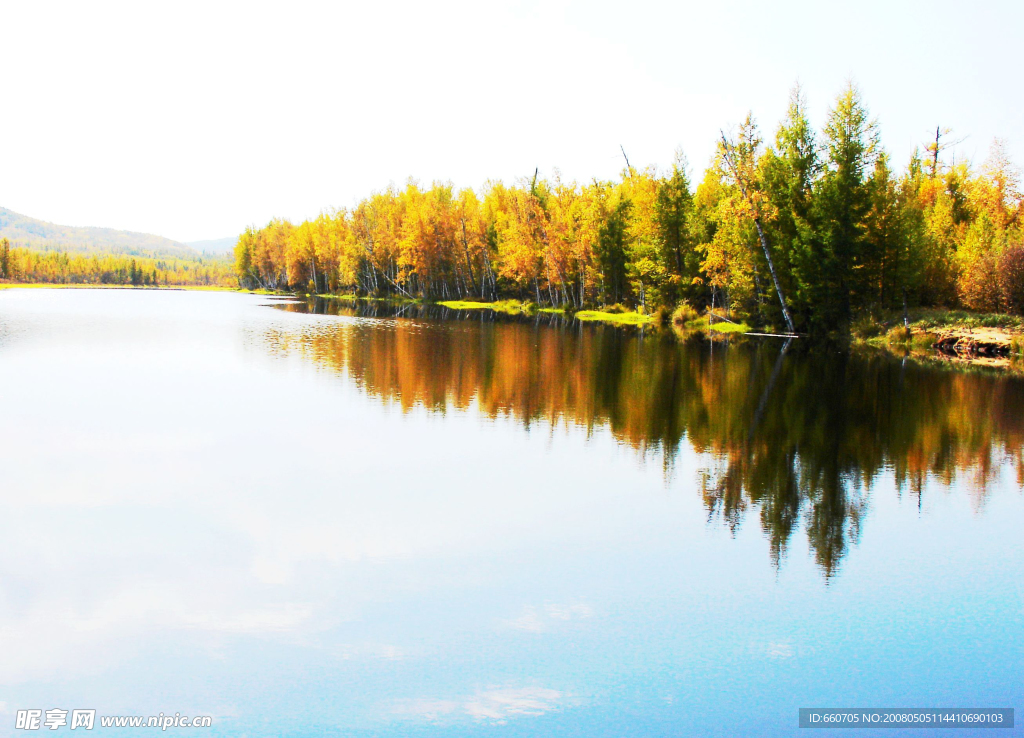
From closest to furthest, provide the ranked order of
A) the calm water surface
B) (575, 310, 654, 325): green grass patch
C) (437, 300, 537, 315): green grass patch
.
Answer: the calm water surface < (575, 310, 654, 325): green grass patch < (437, 300, 537, 315): green grass patch

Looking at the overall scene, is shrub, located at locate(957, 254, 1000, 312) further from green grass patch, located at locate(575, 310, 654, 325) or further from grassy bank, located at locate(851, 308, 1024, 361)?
green grass patch, located at locate(575, 310, 654, 325)

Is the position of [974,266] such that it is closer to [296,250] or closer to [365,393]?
[365,393]

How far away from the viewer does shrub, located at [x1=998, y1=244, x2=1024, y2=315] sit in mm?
35219

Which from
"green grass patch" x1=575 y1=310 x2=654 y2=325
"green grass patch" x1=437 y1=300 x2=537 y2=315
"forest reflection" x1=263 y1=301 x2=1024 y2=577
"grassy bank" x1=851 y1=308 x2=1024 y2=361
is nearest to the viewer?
"forest reflection" x1=263 y1=301 x2=1024 y2=577

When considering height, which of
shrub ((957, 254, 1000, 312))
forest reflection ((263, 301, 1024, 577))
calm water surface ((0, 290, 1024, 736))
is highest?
shrub ((957, 254, 1000, 312))

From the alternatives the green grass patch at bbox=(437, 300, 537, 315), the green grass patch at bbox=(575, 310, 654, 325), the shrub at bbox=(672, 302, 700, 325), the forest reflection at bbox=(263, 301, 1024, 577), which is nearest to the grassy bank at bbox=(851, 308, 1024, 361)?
the forest reflection at bbox=(263, 301, 1024, 577)

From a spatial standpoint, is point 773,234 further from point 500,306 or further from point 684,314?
point 500,306

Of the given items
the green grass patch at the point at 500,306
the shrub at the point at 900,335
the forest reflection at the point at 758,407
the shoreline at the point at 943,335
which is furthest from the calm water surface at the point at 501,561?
the green grass patch at the point at 500,306

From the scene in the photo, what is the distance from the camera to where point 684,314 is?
51.3m

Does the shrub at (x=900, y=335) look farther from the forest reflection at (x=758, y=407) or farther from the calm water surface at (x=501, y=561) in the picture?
the calm water surface at (x=501, y=561)

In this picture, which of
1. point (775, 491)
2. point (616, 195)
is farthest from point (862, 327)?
point (775, 491)

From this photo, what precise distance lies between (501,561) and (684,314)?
44533mm

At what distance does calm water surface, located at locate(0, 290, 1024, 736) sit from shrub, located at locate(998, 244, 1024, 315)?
20.3 meters

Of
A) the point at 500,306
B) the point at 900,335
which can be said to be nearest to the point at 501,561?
the point at 900,335
